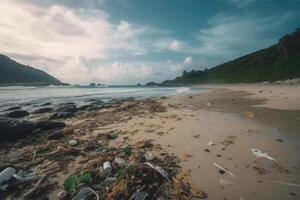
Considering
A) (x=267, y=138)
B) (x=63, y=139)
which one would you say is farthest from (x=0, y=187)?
(x=267, y=138)

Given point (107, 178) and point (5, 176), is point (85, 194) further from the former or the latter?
point (5, 176)

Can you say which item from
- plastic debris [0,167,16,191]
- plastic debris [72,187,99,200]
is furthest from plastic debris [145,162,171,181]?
plastic debris [0,167,16,191]

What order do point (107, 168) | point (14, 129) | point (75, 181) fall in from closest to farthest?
point (75, 181)
point (107, 168)
point (14, 129)

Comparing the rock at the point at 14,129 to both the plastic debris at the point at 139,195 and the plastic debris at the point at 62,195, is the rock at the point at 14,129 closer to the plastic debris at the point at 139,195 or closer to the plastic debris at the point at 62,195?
the plastic debris at the point at 62,195

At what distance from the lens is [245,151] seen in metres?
4.52

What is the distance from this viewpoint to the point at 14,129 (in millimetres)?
6562

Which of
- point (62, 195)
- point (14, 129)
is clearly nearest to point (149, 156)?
point (62, 195)

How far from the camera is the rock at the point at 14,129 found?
6328 mm

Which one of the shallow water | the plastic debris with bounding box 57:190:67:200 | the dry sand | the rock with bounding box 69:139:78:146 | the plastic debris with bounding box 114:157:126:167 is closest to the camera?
the plastic debris with bounding box 57:190:67:200

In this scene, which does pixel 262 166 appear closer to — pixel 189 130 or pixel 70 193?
pixel 189 130

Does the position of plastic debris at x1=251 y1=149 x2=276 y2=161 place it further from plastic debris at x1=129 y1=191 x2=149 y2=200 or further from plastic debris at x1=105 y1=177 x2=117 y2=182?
plastic debris at x1=105 y1=177 x2=117 y2=182

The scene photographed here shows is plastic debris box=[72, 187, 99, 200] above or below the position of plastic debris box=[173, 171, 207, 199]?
above

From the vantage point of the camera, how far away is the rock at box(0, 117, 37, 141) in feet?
20.8

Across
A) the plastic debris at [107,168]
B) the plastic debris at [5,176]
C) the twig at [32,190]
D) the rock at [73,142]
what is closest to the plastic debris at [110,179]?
the plastic debris at [107,168]
